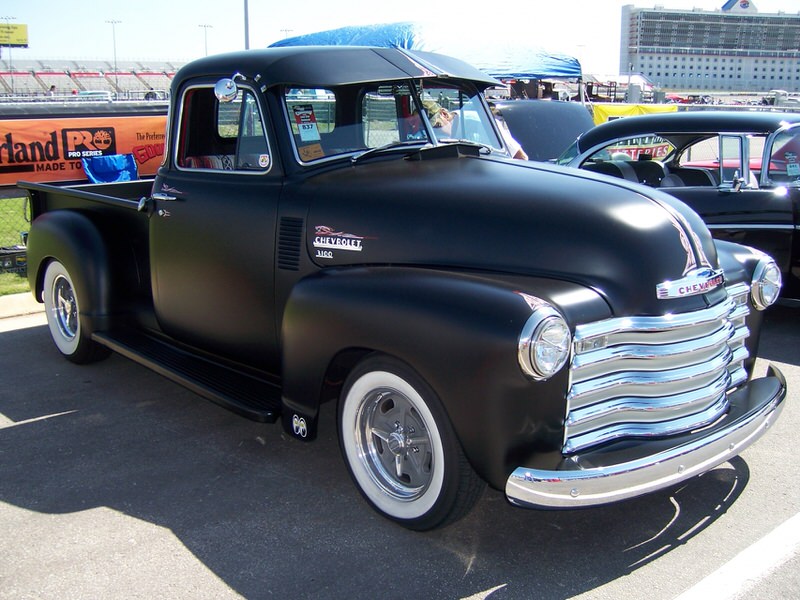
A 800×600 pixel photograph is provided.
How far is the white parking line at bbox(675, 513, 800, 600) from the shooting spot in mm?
2875

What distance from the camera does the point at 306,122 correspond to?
405cm

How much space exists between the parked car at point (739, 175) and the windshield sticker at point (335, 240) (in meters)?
3.98

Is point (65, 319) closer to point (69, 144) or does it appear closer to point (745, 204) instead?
point (69, 144)

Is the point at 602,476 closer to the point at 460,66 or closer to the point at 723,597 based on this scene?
the point at 723,597

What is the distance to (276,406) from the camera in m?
3.77

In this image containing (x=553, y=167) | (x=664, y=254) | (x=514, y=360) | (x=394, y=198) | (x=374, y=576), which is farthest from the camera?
(x=553, y=167)

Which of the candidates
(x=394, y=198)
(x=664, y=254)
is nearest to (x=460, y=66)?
(x=394, y=198)

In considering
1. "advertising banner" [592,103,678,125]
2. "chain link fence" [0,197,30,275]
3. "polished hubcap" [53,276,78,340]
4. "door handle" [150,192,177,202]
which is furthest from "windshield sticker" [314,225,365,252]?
"advertising banner" [592,103,678,125]

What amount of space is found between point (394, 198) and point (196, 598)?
184cm

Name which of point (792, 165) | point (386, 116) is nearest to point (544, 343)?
point (386, 116)

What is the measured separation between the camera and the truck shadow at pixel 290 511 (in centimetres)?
303

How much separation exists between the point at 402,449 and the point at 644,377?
1.03 meters

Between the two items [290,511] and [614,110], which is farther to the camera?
[614,110]

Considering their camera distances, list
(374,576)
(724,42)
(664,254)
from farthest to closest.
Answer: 1. (724,42)
2. (664,254)
3. (374,576)
